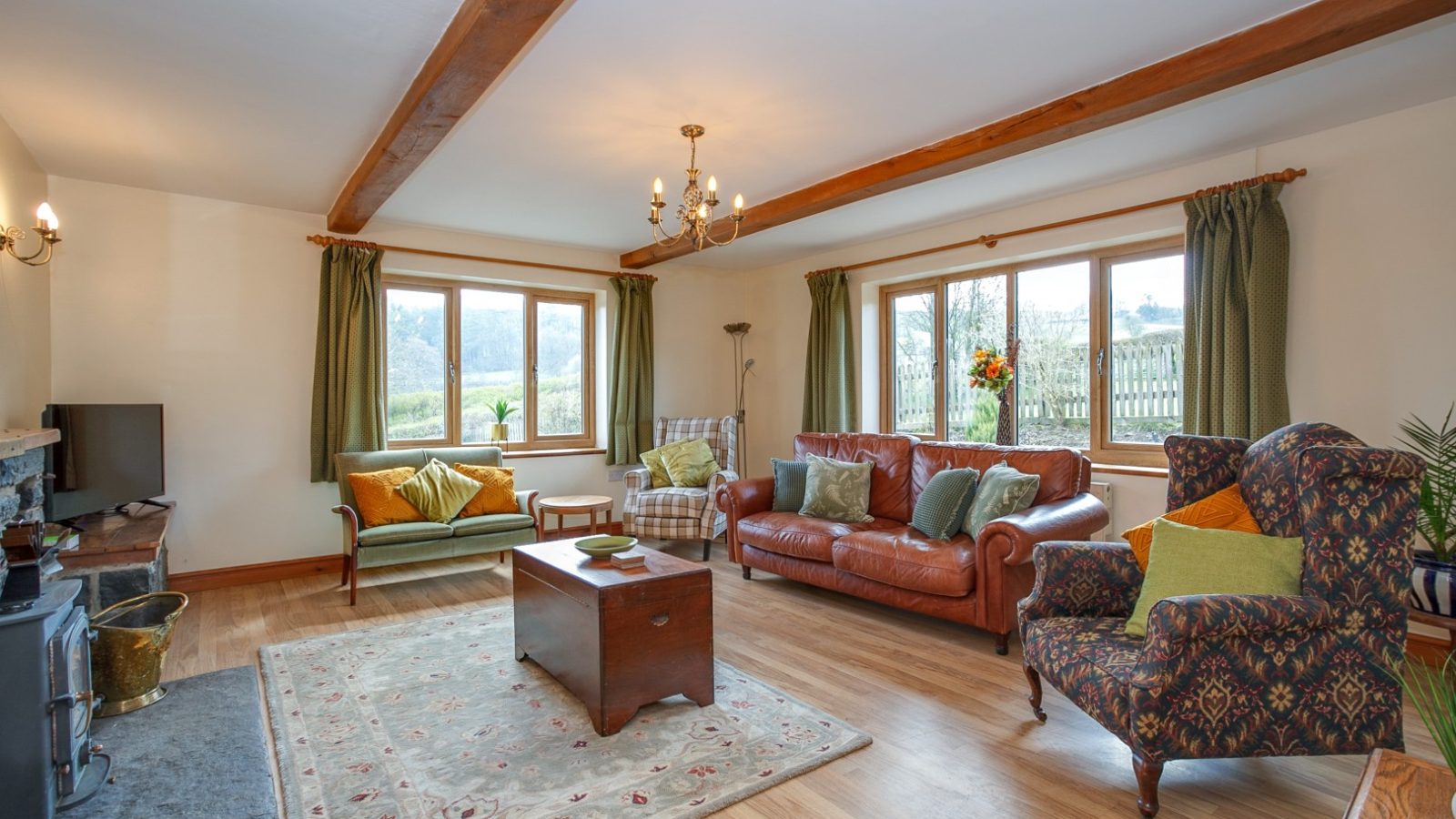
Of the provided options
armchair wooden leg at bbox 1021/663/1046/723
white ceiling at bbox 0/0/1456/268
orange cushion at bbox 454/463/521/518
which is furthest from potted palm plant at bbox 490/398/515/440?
armchair wooden leg at bbox 1021/663/1046/723

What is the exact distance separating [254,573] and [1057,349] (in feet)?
17.8

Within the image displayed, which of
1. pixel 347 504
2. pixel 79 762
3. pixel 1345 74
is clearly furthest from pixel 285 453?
pixel 1345 74

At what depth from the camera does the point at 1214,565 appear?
2189 mm

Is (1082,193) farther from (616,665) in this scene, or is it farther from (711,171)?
(616,665)

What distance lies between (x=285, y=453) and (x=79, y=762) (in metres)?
2.83

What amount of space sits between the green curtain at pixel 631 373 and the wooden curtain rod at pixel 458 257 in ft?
0.20

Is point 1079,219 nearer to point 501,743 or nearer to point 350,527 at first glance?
point 501,743

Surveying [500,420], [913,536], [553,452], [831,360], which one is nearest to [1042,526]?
[913,536]

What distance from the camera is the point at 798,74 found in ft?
8.95

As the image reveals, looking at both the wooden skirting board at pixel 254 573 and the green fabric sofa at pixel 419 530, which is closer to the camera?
the green fabric sofa at pixel 419 530

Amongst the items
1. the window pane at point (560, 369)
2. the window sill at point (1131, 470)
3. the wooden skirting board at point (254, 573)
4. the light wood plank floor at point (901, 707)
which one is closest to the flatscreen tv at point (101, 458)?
the wooden skirting board at point (254, 573)

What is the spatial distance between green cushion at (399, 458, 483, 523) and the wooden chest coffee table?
5.89 ft

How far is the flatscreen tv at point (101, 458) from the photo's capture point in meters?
3.46

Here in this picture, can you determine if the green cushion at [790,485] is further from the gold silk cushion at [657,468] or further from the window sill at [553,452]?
the window sill at [553,452]
